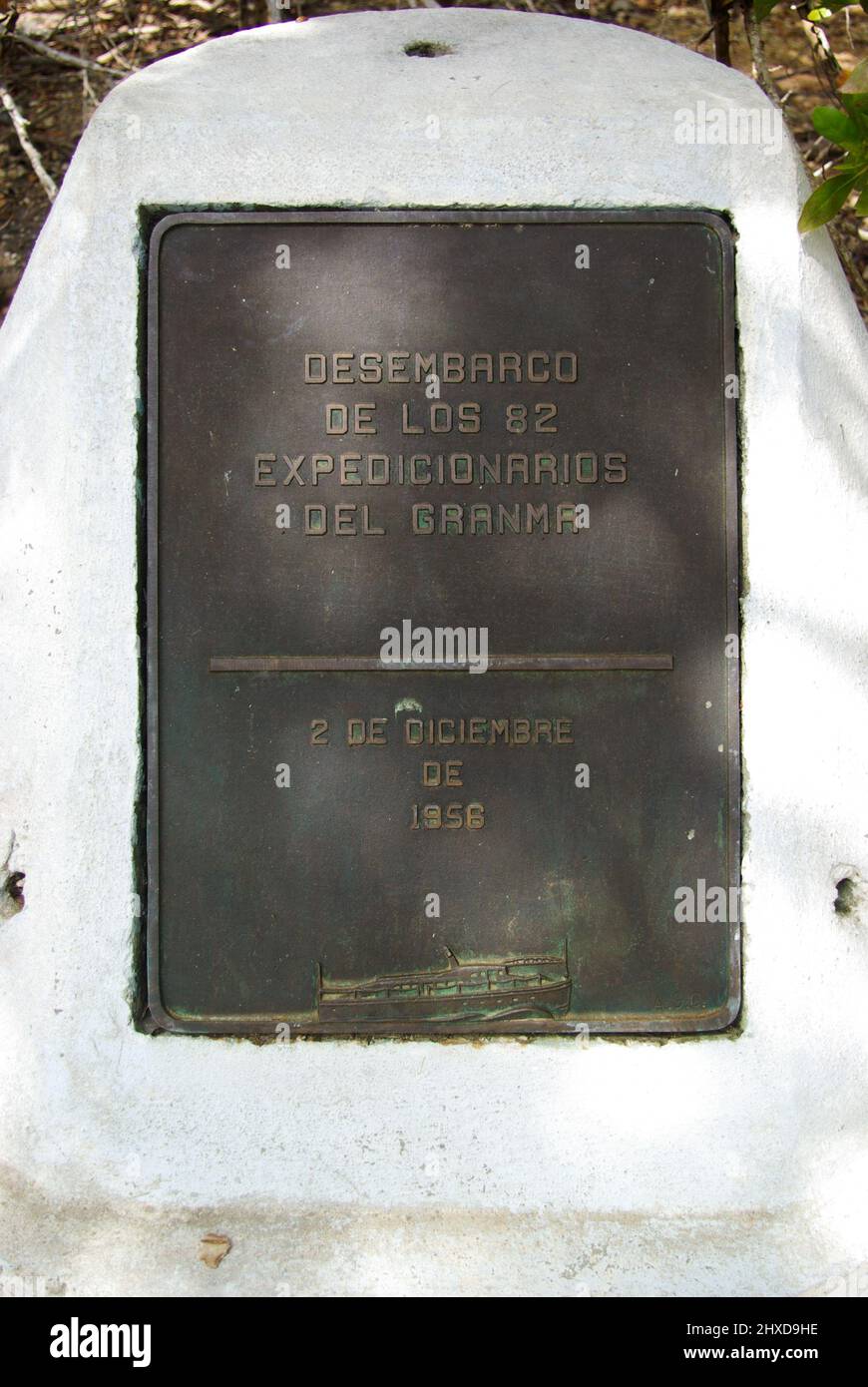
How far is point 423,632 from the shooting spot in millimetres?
2318

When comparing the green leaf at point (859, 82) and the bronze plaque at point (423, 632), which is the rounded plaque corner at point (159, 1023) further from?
the green leaf at point (859, 82)

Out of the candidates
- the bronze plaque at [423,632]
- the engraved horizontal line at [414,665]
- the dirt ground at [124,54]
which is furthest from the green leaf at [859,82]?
the dirt ground at [124,54]

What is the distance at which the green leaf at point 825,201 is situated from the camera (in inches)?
89.4

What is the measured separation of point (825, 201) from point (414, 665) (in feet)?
4.44

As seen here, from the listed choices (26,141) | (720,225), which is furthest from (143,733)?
(26,141)

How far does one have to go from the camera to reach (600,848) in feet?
7.61

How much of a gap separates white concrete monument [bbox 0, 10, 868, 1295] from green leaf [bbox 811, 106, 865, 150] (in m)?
0.10

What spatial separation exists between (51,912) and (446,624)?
1.07 meters

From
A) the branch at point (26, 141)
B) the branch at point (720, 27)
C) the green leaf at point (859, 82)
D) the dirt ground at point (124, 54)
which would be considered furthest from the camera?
the dirt ground at point (124, 54)

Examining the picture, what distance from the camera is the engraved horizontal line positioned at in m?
2.30

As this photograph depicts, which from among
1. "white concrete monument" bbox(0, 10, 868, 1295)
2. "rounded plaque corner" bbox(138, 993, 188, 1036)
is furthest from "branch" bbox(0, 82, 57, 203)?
"rounded plaque corner" bbox(138, 993, 188, 1036)

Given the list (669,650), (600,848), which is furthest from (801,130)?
(600,848)

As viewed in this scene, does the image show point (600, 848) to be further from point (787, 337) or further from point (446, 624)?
point (787, 337)

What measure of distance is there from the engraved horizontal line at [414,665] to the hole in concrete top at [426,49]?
139 cm
